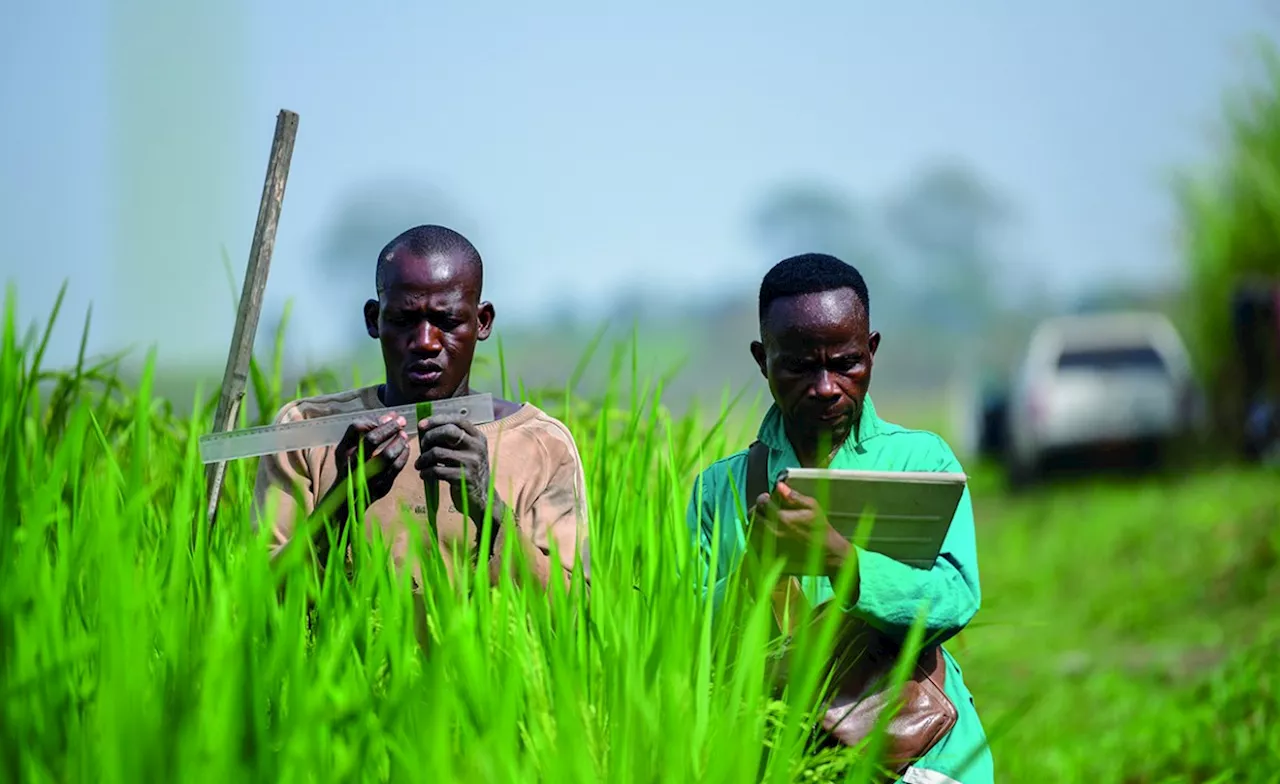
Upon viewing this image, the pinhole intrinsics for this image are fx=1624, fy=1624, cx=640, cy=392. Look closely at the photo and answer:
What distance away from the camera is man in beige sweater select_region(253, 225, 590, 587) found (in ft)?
9.62

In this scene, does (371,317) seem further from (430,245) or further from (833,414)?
(833,414)

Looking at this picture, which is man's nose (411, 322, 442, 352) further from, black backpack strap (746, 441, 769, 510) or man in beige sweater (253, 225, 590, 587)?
black backpack strap (746, 441, 769, 510)

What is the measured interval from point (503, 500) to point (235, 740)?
853 mm

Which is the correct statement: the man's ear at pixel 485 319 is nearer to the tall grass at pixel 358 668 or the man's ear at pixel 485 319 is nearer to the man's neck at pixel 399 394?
the man's neck at pixel 399 394

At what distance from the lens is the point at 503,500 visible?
3047 millimetres

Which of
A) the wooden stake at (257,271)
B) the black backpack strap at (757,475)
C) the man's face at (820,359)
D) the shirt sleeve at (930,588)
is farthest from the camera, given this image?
the wooden stake at (257,271)

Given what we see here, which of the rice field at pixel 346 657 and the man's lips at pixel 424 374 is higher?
the man's lips at pixel 424 374

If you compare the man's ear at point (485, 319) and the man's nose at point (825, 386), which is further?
the man's ear at point (485, 319)

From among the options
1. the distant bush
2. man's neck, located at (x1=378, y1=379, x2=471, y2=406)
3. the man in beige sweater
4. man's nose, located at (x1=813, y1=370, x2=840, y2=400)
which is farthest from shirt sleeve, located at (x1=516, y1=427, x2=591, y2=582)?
the distant bush

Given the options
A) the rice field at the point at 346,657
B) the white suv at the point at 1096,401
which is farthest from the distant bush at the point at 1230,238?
the rice field at the point at 346,657

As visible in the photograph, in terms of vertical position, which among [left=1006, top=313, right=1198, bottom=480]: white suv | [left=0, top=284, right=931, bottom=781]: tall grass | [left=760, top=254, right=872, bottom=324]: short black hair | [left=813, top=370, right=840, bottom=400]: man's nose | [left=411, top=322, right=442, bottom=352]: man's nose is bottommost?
[left=1006, top=313, right=1198, bottom=480]: white suv

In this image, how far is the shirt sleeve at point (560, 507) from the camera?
3068 millimetres

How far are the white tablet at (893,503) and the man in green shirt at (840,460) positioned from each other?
35 millimetres

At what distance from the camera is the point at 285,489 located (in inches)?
123
